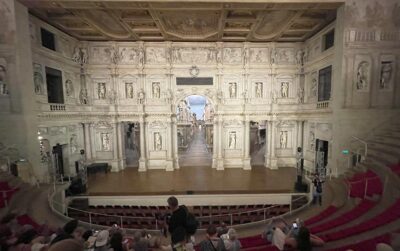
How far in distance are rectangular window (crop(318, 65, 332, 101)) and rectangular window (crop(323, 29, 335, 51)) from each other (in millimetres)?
1480

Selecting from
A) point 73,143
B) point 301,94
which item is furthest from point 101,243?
point 301,94

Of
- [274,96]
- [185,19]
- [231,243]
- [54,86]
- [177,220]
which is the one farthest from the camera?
[274,96]

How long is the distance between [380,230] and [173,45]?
50.8 feet

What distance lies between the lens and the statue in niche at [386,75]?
34.1 ft

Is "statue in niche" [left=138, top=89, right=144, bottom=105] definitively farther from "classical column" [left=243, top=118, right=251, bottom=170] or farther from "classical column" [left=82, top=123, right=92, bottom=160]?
"classical column" [left=243, top=118, right=251, bottom=170]

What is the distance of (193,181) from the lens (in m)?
13.1

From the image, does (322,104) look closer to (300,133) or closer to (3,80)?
(300,133)

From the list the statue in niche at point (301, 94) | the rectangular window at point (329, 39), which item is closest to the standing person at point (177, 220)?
the rectangular window at point (329, 39)

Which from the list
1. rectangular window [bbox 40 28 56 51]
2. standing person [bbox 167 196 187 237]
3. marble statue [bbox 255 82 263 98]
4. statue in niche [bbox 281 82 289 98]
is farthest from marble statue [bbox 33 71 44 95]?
statue in niche [bbox 281 82 289 98]

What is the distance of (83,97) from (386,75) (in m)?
19.8

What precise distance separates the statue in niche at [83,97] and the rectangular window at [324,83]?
57.9ft

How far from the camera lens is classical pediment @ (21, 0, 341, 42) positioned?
10305 mm

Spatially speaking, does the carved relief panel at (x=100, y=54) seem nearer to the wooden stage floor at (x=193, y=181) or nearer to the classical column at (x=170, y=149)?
the classical column at (x=170, y=149)

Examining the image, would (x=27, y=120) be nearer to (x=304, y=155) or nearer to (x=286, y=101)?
(x=286, y=101)
